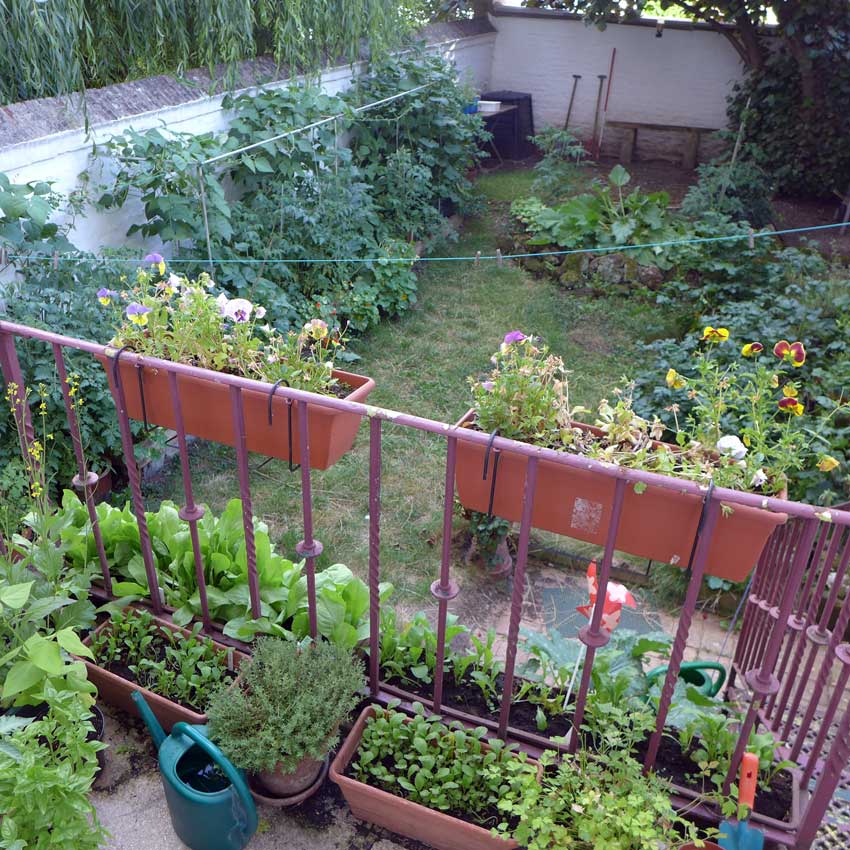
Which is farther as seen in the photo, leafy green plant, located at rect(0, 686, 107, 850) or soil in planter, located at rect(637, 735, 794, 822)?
soil in planter, located at rect(637, 735, 794, 822)

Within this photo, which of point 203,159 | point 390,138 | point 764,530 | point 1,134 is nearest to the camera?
point 764,530

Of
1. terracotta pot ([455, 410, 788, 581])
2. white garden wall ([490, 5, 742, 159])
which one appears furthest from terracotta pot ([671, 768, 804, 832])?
white garden wall ([490, 5, 742, 159])

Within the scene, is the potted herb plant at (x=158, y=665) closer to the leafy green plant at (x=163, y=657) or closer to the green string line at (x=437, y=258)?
the leafy green plant at (x=163, y=657)

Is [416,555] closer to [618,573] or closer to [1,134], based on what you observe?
[618,573]

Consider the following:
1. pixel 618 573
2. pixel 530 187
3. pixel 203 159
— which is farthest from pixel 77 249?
pixel 530 187

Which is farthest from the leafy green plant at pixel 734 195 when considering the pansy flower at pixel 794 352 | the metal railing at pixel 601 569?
the metal railing at pixel 601 569

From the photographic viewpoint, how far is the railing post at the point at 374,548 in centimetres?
174

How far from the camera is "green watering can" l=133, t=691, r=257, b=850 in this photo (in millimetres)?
1725

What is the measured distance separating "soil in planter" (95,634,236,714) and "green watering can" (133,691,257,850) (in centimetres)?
17

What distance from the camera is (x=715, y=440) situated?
1897 millimetres

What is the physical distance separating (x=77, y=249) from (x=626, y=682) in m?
3.18

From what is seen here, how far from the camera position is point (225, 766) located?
1.71m

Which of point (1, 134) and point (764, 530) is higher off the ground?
point (1, 134)

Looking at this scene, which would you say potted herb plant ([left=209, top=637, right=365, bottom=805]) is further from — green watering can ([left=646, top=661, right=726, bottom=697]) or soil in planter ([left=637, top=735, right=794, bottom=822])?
green watering can ([left=646, top=661, right=726, bottom=697])
